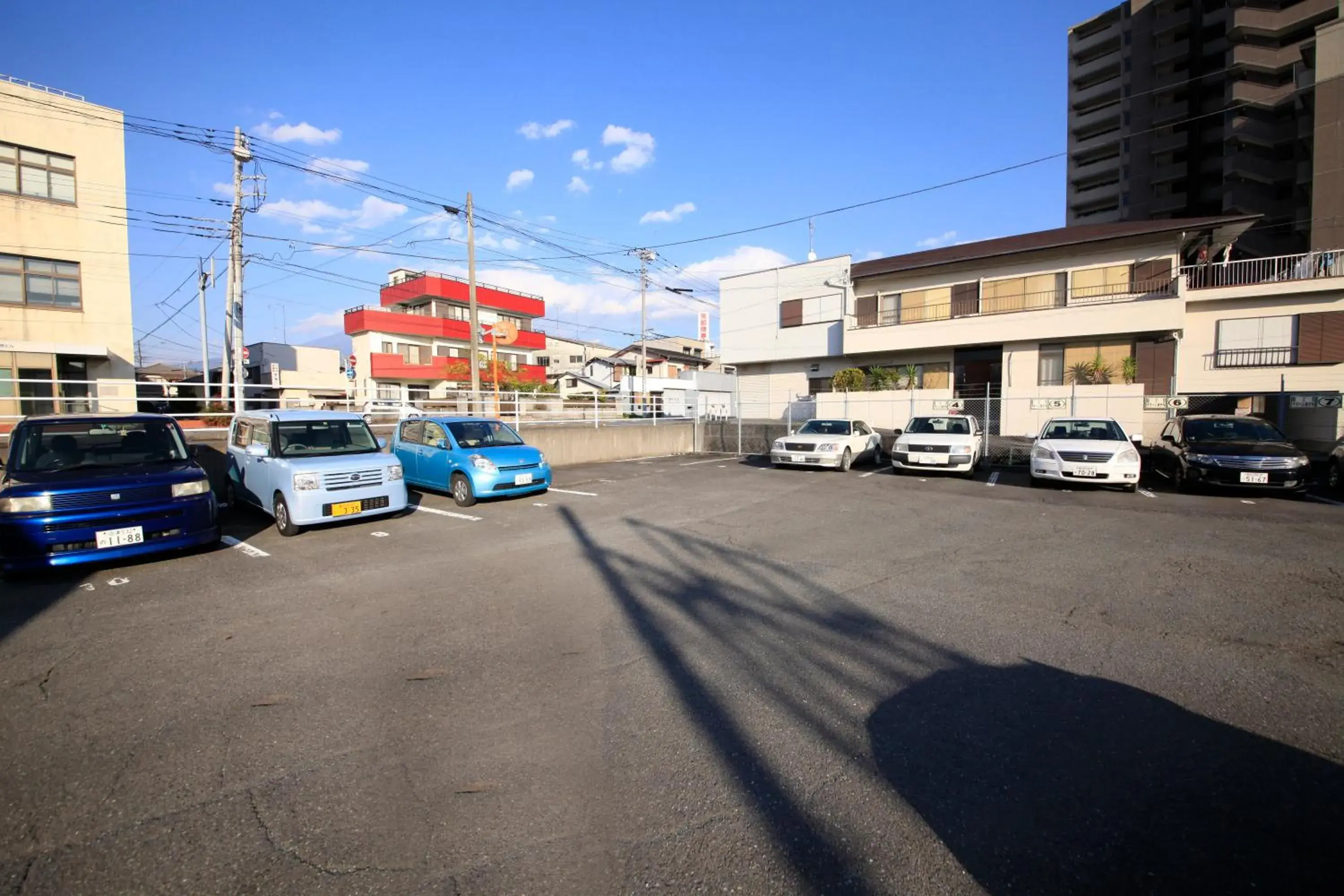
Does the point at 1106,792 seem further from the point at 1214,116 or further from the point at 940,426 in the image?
the point at 1214,116

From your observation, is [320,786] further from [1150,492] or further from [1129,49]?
[1129,49]

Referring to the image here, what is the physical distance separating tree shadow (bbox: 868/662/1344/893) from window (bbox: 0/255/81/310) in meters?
25.7

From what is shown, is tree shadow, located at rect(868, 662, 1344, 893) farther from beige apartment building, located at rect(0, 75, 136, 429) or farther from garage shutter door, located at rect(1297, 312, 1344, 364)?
garage shutter door, located at rect(1297, 312, 1344, 364)

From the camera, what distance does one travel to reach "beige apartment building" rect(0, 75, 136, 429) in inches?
683

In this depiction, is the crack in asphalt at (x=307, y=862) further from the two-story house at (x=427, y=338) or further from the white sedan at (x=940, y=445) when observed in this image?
the two-story house at (x=427, y=338)

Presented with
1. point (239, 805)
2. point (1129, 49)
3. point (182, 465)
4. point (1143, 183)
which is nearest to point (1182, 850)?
point (239, 805)

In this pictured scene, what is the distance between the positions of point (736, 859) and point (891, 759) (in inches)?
39.4

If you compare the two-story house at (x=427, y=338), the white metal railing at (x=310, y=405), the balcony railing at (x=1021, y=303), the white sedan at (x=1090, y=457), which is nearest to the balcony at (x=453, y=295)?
the two-story house at (x=427, y=338)

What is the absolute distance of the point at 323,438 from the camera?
8.67 m

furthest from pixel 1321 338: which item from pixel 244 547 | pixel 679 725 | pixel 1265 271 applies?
pixel 244 547

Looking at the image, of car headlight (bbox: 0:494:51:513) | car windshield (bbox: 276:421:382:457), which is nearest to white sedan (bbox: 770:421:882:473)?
car windshield (bbox: 276:421:382:457)

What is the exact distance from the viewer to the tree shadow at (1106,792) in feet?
6.86

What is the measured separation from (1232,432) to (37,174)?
1246 inches

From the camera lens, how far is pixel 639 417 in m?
24.2
